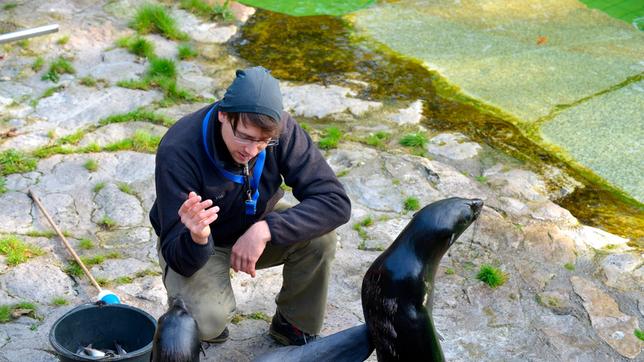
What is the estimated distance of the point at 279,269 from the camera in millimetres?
4824

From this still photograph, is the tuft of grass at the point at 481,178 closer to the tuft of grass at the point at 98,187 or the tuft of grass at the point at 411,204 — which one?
the tuft of grass at the point at 411,204

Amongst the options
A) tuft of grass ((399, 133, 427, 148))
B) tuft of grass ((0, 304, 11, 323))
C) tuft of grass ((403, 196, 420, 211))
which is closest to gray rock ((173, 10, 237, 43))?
tuft of grass ((399, 133, 427, 148))

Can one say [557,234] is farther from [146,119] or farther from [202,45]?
[202,45]

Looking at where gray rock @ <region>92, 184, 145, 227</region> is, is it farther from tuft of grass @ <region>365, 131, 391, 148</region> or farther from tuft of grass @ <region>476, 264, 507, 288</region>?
tuft of grass @ <region>476, 264, 507, 288</region>

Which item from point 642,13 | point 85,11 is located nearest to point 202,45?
point 85,11

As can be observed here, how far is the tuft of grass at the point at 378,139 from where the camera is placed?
6.09 metres

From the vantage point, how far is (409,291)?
3.05 metres

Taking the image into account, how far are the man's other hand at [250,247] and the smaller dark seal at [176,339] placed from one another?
59 centimetres

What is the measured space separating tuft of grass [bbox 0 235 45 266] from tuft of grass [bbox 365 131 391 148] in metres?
2.41

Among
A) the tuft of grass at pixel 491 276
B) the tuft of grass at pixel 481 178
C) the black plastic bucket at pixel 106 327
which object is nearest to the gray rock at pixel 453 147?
the tuft of grass at pixel 481 178

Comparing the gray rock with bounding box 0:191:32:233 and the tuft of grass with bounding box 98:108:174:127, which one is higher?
the gray rock with bounding box 0:191:32:233

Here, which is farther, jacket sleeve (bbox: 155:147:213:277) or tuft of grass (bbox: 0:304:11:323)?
tuft of grass (bbox: 0:304:11:323)

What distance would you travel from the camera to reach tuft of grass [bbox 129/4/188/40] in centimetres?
760

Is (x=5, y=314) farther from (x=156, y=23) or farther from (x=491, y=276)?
(x=156, y=23)
